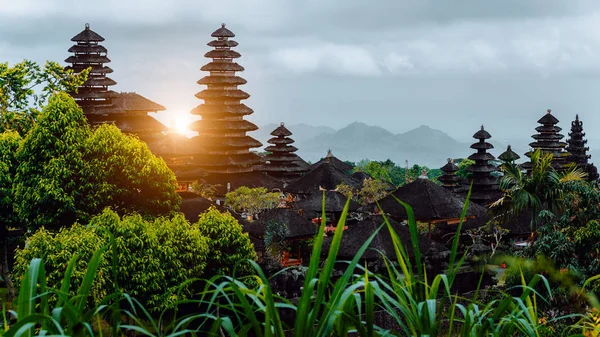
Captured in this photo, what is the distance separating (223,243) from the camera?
22.6 m

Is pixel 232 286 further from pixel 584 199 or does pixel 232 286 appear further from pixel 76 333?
pixel 584 199

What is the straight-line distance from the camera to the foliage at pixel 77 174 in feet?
77.8

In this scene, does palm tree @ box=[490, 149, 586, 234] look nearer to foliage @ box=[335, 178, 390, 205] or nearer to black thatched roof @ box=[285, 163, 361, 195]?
foliage @ box=[335, 178, 390, 205]

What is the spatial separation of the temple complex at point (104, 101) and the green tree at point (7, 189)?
18.1 meters

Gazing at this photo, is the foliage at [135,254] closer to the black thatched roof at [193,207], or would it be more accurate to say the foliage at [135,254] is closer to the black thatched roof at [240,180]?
the black thatched roof at [193,207]

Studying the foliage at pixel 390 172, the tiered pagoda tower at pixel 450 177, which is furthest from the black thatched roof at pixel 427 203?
the foliage at pixel 390 172

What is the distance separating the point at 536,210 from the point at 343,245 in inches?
→ 269

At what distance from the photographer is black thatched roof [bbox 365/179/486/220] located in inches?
1369

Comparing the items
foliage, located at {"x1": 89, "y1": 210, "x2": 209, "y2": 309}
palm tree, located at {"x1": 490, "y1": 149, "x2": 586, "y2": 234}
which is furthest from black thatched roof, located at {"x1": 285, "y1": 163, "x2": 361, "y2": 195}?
foliage, located at {"x1": 89, "y1": 210, "x2": 209, "y2": 309}

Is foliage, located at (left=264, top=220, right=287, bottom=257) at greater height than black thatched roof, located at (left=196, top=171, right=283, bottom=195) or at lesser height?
lesser

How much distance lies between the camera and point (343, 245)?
2702cm

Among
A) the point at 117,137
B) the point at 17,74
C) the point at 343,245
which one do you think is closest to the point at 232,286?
the point at 117,137

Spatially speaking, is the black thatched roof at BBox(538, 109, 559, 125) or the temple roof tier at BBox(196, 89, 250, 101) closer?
the black thatched roof at BBox(538, 109, 559, 125)

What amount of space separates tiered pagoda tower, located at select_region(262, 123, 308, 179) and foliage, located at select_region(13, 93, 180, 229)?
32.6 metres
